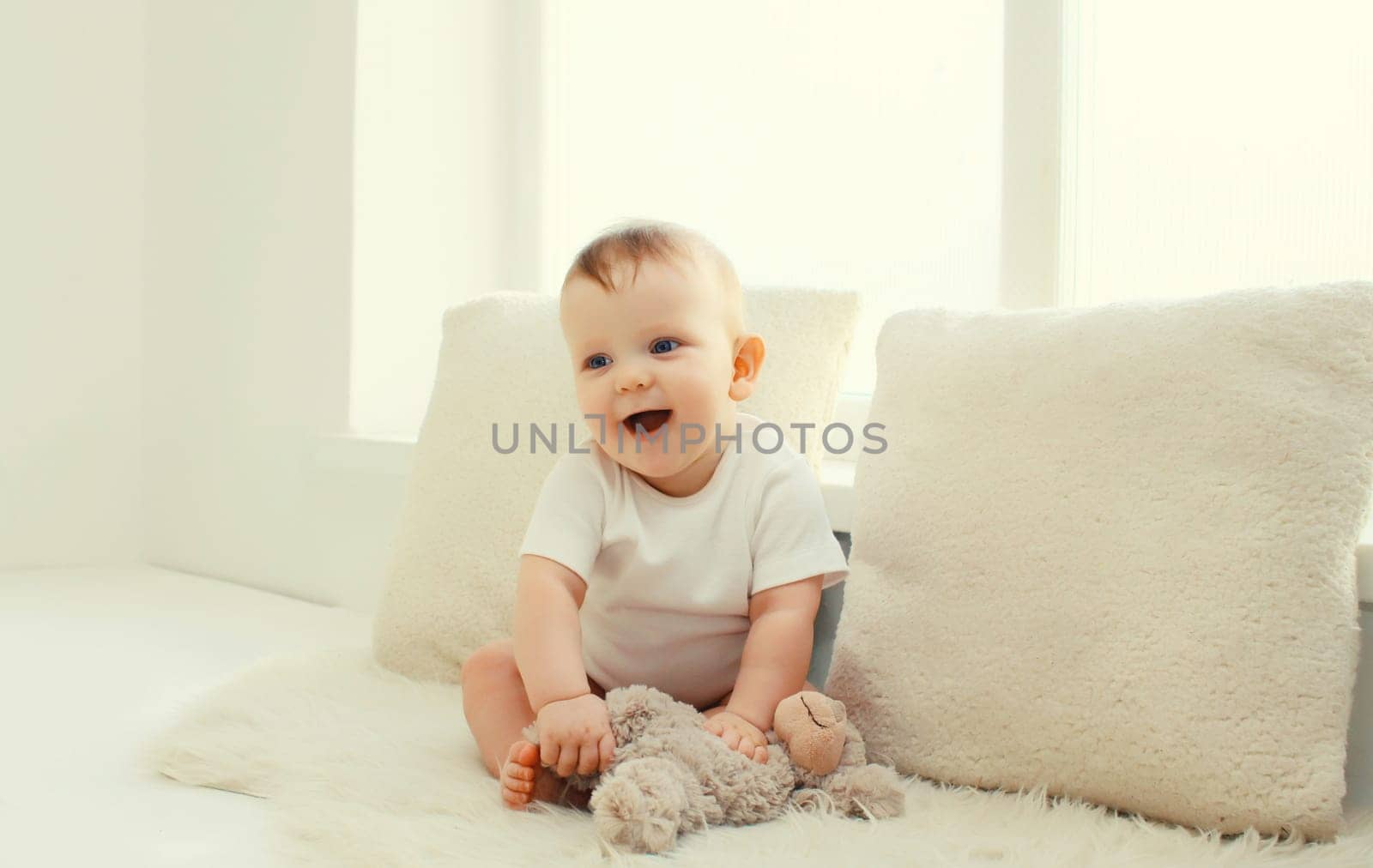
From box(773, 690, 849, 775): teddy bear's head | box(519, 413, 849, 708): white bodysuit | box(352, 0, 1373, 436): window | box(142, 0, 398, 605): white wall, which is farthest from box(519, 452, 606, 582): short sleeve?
box(142, 0, 398, 605): white wall

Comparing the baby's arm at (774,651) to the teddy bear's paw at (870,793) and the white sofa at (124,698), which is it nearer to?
the teddy bear's paw at (870,793)

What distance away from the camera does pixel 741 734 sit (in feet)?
3.07

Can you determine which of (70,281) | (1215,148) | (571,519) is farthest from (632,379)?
(70,281)

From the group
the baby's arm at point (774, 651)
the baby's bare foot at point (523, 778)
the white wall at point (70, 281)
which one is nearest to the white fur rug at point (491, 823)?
the baby's bare foot at point (523, 778)

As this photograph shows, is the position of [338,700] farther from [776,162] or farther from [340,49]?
[340,49]

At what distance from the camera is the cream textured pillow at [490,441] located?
128 cm

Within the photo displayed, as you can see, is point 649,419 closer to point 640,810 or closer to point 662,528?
point 662,528

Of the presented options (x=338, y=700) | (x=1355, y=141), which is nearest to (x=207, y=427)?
(x=338, y=700)

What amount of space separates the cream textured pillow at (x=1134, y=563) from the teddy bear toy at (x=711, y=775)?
0.10m

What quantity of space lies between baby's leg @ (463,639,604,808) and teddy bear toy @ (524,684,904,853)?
0.07 ft

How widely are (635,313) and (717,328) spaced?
0.28 feet

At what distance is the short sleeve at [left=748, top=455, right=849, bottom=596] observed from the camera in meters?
1.04

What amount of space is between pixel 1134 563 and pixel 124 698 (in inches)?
41.6

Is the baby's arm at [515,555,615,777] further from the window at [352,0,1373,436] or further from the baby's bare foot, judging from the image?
the window at [352,0,1373,436]
